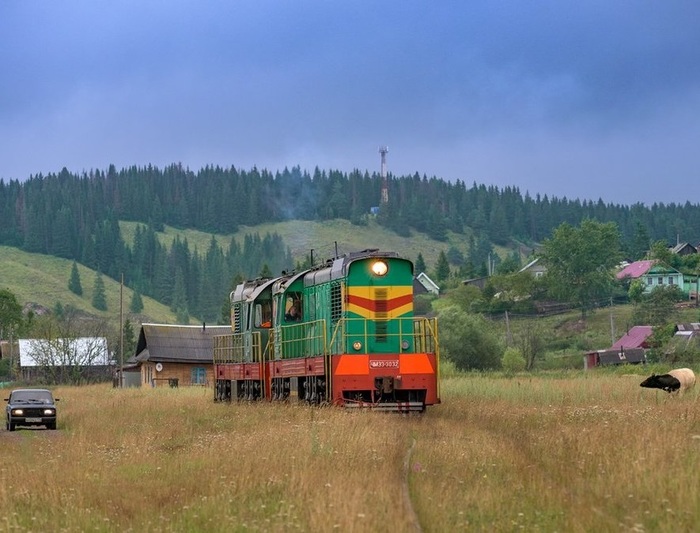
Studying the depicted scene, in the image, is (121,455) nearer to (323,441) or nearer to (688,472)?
(323,441)

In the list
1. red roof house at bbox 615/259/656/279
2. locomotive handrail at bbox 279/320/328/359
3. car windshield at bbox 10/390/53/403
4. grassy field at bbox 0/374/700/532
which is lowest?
grassy field at bbox 0/374/700/532

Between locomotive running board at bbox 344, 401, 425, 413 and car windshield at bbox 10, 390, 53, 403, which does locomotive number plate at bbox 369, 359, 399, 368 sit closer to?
locomotive running board at bbox 344, 401, 425, 413

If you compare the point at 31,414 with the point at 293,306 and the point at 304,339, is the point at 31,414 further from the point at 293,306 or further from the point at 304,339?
the point at 304,339

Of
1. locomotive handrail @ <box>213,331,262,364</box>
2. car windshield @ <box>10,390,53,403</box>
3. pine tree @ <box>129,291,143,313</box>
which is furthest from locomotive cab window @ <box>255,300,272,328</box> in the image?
pine tree @ <box>129,291,143,313</box>

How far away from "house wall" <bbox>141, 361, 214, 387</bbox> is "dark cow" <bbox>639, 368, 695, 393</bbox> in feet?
168

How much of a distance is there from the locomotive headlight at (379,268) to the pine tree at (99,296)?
167634mm

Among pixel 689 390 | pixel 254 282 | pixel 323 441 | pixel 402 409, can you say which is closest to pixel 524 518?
pixel 323 441

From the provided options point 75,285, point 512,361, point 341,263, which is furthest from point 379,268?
point 75,285

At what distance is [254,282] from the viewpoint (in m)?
37.7

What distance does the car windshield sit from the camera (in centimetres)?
3350

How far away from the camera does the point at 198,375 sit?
7925cm

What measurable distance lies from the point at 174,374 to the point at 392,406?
176 ft

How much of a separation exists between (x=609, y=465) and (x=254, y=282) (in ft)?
81.7

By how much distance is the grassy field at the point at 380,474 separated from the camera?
11.3m
